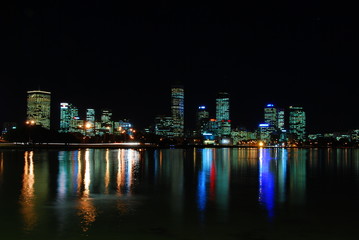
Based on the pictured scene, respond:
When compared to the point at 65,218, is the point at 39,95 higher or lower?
higher

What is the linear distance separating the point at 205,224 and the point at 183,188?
310 inches

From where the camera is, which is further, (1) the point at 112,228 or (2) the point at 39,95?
(2) the point at 39,95

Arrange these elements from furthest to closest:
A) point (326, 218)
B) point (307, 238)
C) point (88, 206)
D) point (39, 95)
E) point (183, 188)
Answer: point (39, 95) < point (183, 188) < point (88, 206) < point (326, 218) < point (307, 238)

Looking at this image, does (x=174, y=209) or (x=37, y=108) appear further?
(x=37, y=108)

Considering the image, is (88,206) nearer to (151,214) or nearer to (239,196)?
(151,214)

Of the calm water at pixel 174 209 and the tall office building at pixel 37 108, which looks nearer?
the calm water at pixel 174 209

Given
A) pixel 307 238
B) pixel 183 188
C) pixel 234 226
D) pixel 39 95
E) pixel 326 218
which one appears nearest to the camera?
pixel 307 238

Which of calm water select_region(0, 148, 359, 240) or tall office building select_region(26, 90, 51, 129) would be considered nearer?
calm water select_region(0, 148, 359, 240)

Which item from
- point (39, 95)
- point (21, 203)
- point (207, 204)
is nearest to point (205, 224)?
point (207, 204)

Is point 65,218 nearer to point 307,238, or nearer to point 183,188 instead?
point 307,238

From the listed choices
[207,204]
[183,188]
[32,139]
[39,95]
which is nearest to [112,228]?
[207,204]

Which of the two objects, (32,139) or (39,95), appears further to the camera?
(39,95)

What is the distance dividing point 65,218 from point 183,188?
321 inches

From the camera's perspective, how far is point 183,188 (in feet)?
66.0
